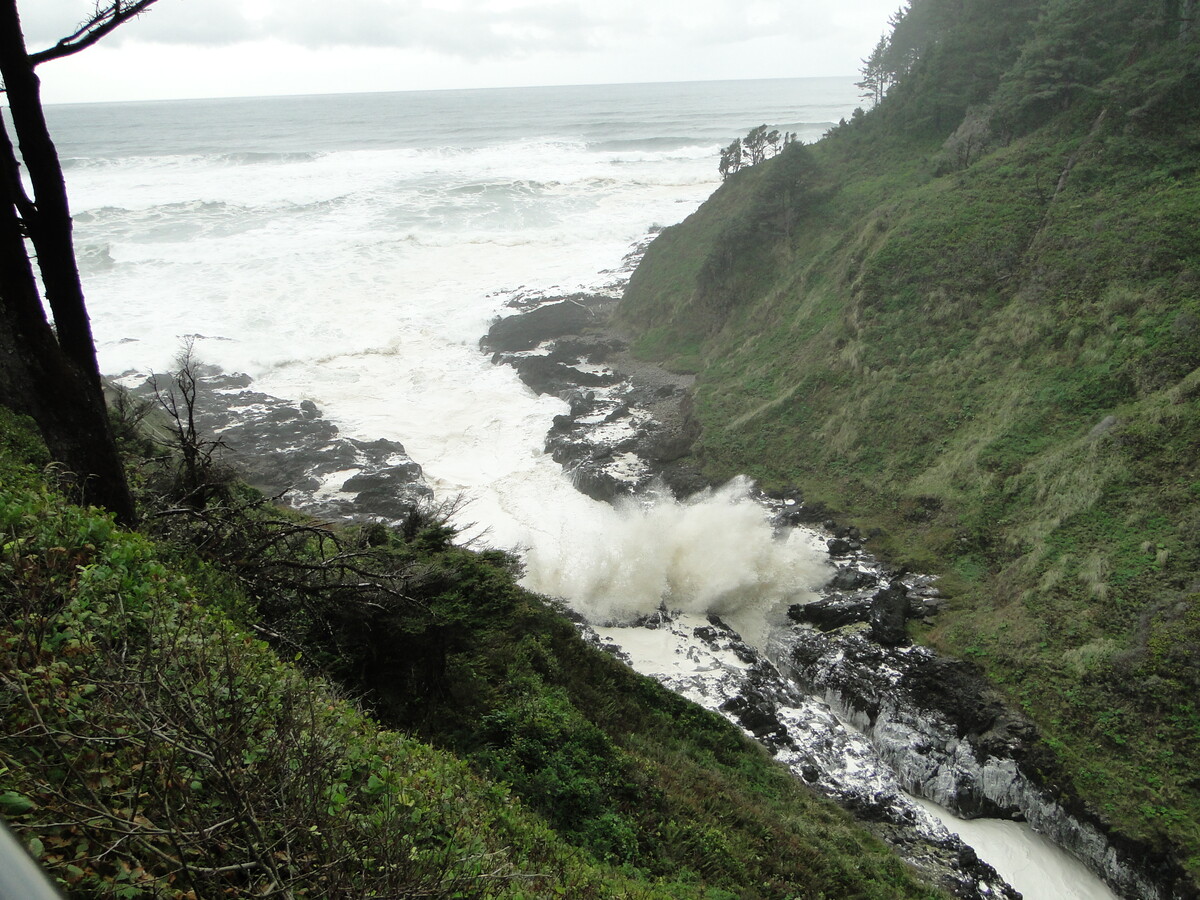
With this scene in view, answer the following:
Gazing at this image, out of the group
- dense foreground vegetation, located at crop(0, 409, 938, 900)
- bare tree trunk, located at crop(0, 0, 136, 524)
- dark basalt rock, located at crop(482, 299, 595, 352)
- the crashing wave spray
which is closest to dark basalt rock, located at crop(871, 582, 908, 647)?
the crashing wave spray

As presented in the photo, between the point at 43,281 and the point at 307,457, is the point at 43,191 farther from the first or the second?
the point at 307,457

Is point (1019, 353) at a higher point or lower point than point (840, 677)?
higher

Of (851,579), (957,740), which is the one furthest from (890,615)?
(957,740)

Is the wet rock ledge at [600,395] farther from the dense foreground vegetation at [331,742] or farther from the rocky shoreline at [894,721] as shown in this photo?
the dense foreground vegetation at [331,742]

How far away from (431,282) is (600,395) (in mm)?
22682

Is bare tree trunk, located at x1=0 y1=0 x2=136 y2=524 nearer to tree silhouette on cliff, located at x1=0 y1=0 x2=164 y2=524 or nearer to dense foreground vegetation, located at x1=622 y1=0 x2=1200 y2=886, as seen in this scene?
tree silhouette on cliff, located at x1=0 y1=0 x2=164 y2=524

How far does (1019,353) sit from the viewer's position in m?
22.0

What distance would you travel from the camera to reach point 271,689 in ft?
16.2

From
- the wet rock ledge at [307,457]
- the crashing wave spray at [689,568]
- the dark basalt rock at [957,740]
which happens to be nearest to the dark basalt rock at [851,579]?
the crashing wave spray at [689,568]

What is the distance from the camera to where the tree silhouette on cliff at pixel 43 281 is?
218 inches

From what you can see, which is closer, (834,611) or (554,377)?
(834,611)

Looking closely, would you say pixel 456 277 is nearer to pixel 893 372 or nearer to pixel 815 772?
pixel 893 372

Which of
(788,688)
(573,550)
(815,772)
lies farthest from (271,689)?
(573,550)

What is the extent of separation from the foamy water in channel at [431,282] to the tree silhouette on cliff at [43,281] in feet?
46.1
